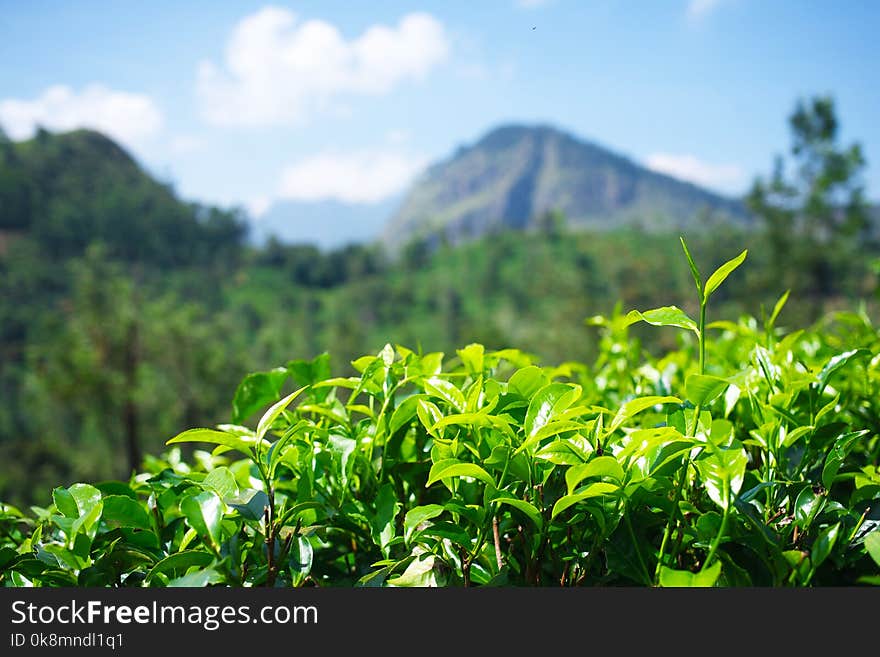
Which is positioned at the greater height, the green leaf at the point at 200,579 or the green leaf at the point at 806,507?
the green leaf at the point at 806,507

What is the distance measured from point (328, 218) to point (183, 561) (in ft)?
377

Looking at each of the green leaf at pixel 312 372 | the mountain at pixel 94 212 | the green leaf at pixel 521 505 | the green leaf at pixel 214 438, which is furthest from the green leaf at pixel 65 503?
the mountain at pixel 94 212

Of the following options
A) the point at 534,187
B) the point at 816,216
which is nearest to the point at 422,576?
the point at 816,216

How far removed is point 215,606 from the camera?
448mm

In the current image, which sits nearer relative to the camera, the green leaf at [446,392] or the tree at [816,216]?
the green leaf at [446,392]

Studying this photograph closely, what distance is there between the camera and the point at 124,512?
568mm

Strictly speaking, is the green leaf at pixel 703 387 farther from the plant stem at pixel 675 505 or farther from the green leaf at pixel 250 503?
the green leaf at pixel 250 503

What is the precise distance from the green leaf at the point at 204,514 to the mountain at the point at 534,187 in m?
Answer: 74.1

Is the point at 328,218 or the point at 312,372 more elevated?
the point at 328,218

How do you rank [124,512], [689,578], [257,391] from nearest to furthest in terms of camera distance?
[689,578], [124,512], [257,391]

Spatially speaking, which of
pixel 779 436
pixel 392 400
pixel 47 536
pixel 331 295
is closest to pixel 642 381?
pixel 779 436

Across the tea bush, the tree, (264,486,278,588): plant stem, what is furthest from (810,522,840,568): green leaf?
the tree

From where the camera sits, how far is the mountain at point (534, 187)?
8012cm

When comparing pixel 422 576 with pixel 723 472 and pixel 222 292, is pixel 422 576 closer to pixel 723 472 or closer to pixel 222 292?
pixel 723 472
